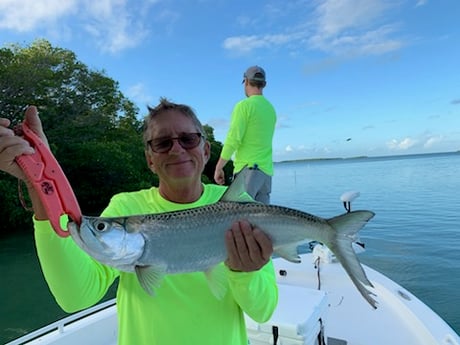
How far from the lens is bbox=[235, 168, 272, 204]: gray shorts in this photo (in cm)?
466

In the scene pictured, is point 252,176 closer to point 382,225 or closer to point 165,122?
point 165,122

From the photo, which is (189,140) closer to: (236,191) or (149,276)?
(236,191)

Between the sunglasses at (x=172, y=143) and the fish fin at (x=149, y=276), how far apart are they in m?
0.54

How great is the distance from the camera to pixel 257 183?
474 cm

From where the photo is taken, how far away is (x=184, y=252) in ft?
4.81

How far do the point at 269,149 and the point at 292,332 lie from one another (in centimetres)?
276

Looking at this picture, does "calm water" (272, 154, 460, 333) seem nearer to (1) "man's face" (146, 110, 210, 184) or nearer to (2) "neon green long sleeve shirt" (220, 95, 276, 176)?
(2) "neon green long sleeve shirt" (220, 95, 276, 176)

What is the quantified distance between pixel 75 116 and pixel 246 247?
2176cm

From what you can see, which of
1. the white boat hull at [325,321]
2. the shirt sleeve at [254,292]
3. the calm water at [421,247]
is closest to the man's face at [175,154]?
the shirt sleeve at [254,292]

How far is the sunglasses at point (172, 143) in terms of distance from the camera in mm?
1699

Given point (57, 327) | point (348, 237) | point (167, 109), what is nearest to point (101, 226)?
point (167, 109)

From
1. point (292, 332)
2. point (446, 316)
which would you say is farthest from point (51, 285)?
point (446, 316)

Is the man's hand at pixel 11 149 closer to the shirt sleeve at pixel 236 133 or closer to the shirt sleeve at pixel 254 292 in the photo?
the shirt sleeve at pixel 254 292

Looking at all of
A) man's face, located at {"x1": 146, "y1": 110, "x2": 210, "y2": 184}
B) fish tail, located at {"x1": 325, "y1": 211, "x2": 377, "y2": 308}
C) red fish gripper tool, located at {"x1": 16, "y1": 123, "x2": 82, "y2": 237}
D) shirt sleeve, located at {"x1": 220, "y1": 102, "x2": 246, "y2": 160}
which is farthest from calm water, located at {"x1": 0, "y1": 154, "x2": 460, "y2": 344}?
red fish gripper tool, located at {"x1": 16, "y1": 123, "x2": 82, "y2": 237}
